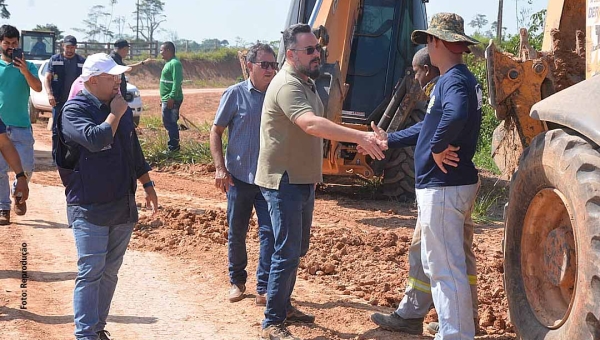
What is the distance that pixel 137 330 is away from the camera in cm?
603

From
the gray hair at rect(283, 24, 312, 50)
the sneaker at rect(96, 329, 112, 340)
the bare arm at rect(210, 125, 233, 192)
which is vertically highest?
the gray hair at rect(283, 24, 312, 50)

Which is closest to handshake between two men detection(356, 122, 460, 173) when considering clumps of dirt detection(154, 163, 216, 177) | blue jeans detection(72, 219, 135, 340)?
blue jeans detection(72, 219, 135, 340)

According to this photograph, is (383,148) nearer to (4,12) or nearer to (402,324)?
(402,324)

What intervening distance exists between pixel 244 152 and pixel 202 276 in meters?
1.47

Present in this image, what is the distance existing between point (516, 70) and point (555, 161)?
1093 mm

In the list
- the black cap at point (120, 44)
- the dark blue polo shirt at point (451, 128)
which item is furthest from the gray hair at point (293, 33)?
the black cap at point (120, 44)

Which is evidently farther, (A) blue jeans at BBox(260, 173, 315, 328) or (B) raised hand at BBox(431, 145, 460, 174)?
(A) blue jeans at BBox(260, 173, 315, 328)

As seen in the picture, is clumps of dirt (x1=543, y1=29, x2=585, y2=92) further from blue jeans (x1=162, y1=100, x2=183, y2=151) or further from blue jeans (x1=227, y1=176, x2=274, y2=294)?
blue jeans (x1=162, y1=100, x2=183, y2=151)

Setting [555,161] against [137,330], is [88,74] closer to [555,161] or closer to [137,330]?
[137,330]

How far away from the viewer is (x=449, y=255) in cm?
502

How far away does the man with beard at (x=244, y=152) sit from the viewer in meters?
6.49

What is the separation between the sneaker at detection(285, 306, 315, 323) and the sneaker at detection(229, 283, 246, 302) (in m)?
0.68

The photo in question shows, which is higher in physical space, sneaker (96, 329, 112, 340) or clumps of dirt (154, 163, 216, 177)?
sneaker (96, 329, 112, 340)

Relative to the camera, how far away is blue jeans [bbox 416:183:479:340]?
5.00 metres
